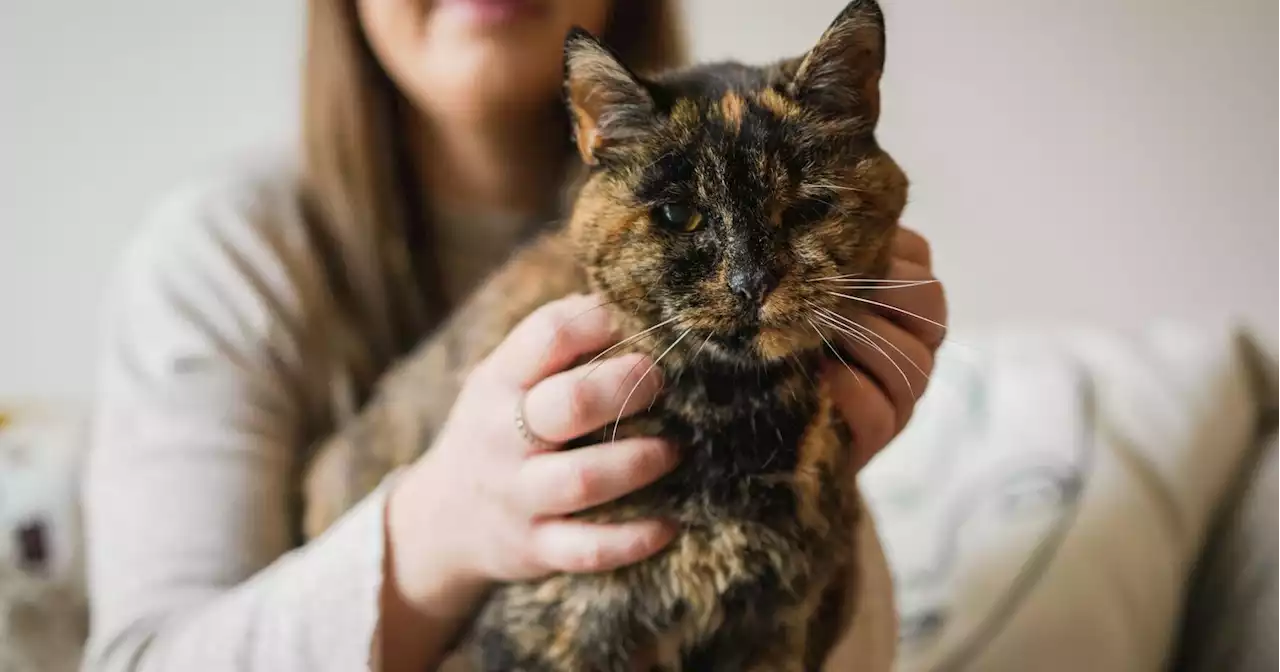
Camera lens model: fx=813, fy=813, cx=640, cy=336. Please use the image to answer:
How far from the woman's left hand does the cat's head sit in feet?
0.17

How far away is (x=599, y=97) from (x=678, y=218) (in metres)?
0.08

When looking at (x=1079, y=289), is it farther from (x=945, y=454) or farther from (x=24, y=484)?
(x=24, y=484)

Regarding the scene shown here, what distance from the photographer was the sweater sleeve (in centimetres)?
60

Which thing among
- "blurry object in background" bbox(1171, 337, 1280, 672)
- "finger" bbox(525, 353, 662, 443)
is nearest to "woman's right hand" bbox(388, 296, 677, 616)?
"finger" bbox(525, 353, 662, 443)

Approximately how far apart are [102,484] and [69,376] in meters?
0.81

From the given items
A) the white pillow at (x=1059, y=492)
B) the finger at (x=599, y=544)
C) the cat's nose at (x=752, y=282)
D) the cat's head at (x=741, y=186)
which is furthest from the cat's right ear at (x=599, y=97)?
A: the white pillow at (x=1059, y=492)

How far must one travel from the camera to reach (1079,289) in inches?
47.4

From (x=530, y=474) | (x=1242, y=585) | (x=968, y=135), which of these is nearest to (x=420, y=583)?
(x=530, y=474)

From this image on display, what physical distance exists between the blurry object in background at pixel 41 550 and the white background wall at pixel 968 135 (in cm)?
35

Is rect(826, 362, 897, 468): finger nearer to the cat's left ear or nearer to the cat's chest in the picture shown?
the cat's chest

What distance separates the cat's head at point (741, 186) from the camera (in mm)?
426

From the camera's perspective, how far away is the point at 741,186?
1.40ft

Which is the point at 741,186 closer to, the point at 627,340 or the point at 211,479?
the point at 627,340

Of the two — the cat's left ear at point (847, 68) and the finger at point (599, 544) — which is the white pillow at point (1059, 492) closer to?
the finger at point (599, 544)
